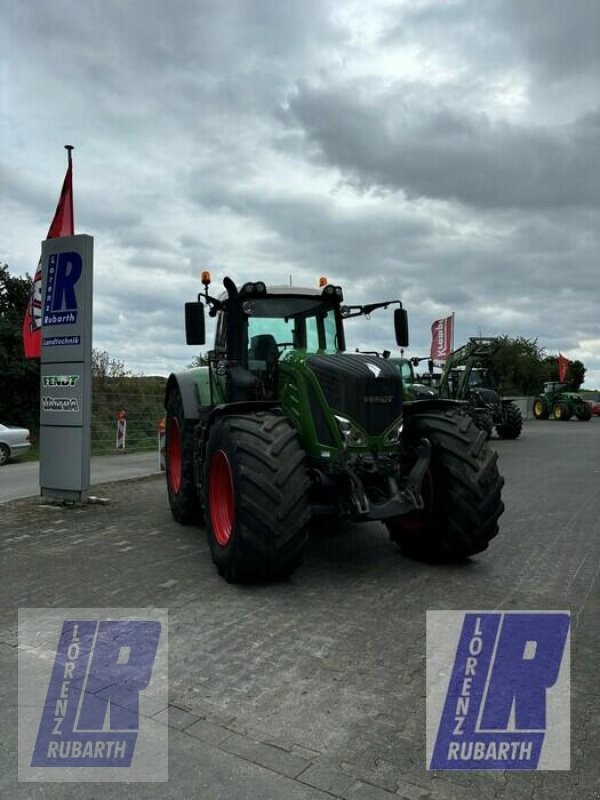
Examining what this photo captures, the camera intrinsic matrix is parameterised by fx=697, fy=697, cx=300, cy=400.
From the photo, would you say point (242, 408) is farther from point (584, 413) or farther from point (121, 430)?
point (584, 413)

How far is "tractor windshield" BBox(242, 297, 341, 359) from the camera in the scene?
6.87 m

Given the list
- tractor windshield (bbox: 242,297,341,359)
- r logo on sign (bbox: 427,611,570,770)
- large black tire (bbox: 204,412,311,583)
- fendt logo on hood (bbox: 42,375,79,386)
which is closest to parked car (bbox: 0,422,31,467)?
fendt logo on hood (bbox: 42,375,79,386)

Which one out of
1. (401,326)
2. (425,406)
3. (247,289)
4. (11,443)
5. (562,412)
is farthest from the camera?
(562,412)

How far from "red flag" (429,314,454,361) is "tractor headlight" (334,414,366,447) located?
21.1 meters

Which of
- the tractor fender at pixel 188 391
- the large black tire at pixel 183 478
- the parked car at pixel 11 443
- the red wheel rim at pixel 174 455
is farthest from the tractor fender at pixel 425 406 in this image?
the parked car at pixel 11 443

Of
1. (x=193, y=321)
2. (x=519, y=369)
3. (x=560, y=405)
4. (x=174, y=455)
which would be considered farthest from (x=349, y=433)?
(x=519, y=369)

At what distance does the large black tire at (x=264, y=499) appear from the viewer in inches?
199

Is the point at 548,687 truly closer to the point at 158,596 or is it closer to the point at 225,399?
the point at 158,596

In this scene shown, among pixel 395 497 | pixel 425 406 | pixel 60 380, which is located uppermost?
pixel 60 380

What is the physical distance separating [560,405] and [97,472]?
94.7 feet

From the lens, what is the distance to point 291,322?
702cm

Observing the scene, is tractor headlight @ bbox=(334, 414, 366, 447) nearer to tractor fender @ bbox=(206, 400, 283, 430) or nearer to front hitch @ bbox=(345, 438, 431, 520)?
front hitch @ bbox=(345, 438, 431, 520)

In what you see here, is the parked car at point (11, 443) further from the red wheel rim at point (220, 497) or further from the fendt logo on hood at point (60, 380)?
the red wheel rim at point (220, 497)

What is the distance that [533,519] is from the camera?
8.34 meters
